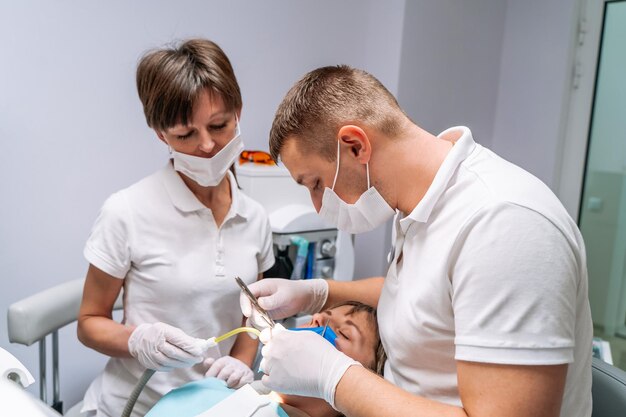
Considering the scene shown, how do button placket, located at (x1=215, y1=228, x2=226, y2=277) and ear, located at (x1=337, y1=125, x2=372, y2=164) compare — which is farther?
button placket, located at (x1=215, y1=228, x2=226, y2=277)

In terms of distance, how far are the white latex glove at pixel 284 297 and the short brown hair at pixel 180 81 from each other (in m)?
0.49

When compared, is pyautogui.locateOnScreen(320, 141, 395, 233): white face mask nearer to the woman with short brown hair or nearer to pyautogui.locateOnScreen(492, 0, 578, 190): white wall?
the woman with short brown hair

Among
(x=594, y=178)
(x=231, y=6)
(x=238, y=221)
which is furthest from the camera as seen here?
(x=594, y=178)

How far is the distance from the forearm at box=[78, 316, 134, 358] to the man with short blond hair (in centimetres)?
47

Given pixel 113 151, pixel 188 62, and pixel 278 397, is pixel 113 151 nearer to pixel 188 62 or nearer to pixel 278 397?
pixel 188 62

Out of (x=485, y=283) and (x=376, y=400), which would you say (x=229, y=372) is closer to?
(x=376, y=400)

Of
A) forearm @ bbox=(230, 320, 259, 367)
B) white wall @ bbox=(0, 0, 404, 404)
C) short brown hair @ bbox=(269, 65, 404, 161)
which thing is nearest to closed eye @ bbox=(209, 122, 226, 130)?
short brown hair @ bbox=(269, 65, 404, 161)

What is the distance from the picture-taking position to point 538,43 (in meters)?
3.38

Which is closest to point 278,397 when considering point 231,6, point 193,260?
point 193,260

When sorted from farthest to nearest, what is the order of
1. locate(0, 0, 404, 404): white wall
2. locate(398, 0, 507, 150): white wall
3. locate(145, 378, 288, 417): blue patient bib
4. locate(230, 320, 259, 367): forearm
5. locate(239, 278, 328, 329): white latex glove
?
locate(398, 0, 507, 150): white wall < locate(0, 0, 404, 404): white wall < locate(230, 320, 259, 367): forearm < locate(239, 278, 328, 329): white latex glove < locate(145, 378, 288, 417): blue patient bib

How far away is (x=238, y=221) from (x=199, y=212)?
127mm

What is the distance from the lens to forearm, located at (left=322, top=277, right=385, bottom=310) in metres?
1.50

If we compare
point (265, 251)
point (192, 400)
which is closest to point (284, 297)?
point (265, 251)

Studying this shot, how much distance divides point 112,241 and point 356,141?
75 centimetres
